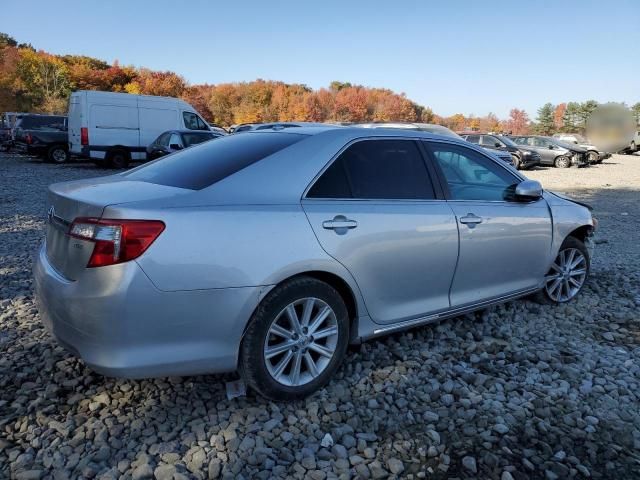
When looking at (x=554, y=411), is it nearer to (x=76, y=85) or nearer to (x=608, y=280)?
(x=608, y=280)

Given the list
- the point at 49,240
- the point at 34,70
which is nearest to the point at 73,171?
the point at 49,240

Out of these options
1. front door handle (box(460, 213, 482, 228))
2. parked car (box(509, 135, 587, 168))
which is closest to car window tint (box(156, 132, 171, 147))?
front door handle (box(460, 213, 482, 228))

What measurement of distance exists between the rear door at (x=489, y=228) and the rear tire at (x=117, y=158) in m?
16.1

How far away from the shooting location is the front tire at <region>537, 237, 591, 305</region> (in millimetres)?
4570

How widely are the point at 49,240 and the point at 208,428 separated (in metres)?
1.42

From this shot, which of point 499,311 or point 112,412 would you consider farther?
point 499,311

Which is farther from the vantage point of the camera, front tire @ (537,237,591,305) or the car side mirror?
front tire @ (537,237,591,305)

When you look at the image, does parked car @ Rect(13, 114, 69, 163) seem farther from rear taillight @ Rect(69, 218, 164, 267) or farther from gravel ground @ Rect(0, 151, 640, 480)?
rear taillight @ Rect(69, 218, 164, 267)

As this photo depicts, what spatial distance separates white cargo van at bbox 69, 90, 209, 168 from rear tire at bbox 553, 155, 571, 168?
1831cm

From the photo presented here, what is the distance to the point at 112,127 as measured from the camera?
17.3m

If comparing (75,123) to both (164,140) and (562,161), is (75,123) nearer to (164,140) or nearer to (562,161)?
(164,140)

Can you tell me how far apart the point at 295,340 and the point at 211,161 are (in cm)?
122

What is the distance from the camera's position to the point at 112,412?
9.02 ft

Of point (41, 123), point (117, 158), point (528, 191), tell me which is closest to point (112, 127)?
point (117, 158)
